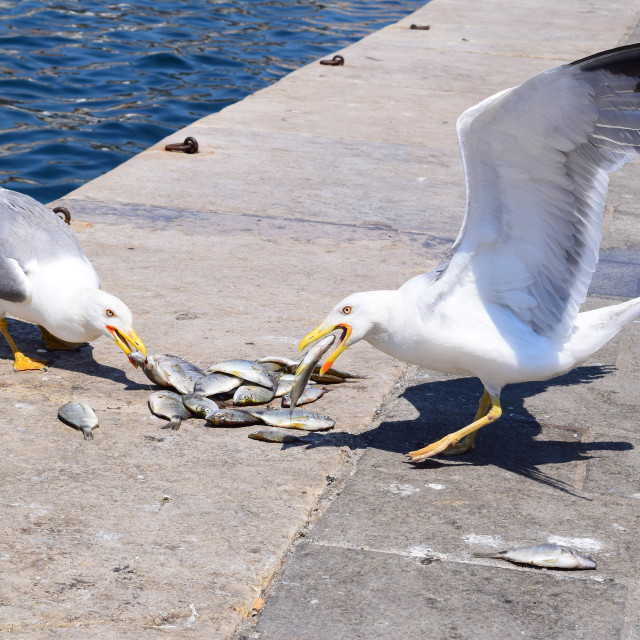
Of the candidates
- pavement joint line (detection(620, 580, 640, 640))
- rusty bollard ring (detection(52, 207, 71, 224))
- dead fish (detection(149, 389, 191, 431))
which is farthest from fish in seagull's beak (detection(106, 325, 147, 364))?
pavement joint line (detection(620, 580, 640, 640))

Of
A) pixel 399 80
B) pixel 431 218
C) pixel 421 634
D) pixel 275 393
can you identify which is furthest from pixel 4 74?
pixel 421 634

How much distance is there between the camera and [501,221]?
3.85m

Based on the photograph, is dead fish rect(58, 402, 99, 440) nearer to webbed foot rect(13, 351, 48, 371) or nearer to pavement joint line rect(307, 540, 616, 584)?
webbed foot rect(13, 351, 48, 371)

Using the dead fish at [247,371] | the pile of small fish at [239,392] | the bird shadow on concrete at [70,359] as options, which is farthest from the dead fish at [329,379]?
the bird shadow on concrete at [70,359]

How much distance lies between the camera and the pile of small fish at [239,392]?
408 centimetres

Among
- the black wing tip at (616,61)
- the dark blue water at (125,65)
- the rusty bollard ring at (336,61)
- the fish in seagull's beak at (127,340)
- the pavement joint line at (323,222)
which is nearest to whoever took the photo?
the black wing tip at (616,61)

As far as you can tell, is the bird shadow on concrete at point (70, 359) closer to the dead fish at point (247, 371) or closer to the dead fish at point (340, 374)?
the dead fish at point (247, 371)

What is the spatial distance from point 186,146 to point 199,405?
3.96m

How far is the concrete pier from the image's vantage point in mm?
2955

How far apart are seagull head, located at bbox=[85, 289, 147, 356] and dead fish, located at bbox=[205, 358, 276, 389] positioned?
1.05 ft

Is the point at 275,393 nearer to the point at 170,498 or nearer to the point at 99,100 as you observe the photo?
the point at 170,498

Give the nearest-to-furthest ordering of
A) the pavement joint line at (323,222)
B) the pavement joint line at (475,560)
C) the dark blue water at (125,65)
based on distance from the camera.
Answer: the pavement joint line at (475,560), the pavement joint line at (323,222), the dark blue water at (125,65)

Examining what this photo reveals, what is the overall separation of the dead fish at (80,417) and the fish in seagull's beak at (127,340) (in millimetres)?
370

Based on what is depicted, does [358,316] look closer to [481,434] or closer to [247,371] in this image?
[247,371]
